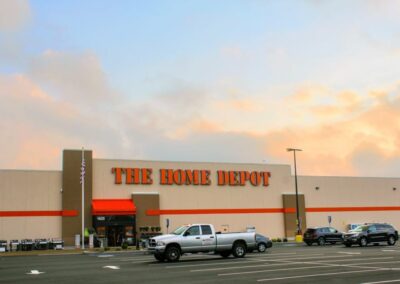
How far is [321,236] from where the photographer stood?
4416cm

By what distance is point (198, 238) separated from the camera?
2684 centimetres

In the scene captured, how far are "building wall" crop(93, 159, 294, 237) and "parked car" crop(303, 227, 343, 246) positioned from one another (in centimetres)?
1187

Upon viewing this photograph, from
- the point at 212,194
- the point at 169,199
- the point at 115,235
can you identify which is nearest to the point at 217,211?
the point at 212,194

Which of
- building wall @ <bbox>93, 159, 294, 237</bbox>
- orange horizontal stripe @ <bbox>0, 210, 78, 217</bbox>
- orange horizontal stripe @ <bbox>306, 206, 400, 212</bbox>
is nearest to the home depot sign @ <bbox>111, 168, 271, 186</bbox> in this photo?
building wall @ <bbox>93, 159, 294, 237</bbox>

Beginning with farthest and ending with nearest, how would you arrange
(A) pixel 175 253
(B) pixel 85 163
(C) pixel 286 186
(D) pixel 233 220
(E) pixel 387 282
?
1. (C) pixel 286 186
2. (D) pixel 233 220
3. (B) pixel 85 163
4. (A) pixel 175 253
5. (E) pixel 387 282

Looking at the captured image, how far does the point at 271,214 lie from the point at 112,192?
18.4 metres

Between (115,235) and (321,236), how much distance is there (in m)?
19.4

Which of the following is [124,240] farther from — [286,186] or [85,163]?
[286,186]

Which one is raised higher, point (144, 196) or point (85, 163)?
point (85, 163)

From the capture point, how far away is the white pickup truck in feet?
85.4

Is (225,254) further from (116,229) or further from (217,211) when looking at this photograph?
(217,211)

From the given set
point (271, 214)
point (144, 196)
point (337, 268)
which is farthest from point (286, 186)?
point (337, 268)

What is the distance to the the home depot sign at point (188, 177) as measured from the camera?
5109 cm

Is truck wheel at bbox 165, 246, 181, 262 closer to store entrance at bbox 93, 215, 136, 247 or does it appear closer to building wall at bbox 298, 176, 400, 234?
store entrance at bbox 93, 215, 136, 247
